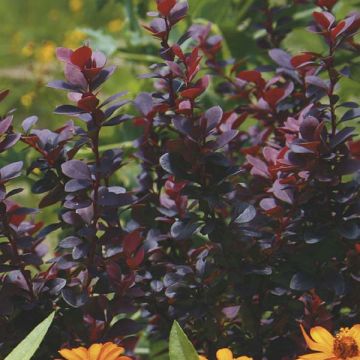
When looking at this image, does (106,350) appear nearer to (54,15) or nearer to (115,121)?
(115,121)

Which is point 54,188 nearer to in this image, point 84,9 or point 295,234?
point 295,234

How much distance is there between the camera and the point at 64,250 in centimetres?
159

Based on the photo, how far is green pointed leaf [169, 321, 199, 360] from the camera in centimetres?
109

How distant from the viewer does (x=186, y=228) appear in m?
1.25

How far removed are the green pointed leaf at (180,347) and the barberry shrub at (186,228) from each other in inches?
6.4

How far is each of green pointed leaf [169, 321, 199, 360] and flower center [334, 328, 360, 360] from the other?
208 mm

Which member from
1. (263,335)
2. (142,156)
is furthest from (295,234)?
(142,156)

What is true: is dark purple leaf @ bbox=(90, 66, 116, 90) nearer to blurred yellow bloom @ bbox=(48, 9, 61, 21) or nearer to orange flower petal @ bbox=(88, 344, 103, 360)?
orange flower petal @ bbox=(88, 344, 103, 360)

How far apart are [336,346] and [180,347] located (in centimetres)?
23

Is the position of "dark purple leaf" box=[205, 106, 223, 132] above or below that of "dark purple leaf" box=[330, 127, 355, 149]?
above

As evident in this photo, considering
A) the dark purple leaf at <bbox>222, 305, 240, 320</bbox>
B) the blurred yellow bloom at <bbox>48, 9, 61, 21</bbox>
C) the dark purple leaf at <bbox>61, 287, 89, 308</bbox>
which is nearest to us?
the dark purple leaf at <bbox>61, 287, 89, 308</bbox>

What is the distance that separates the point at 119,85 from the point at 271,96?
2.24m

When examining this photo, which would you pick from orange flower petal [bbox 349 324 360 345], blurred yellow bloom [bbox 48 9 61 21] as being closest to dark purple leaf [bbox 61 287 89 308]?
orange flower petal [bbox 349 324 360 345]

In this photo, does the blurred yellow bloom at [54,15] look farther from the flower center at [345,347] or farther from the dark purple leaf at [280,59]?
the flower center at [345,347]
